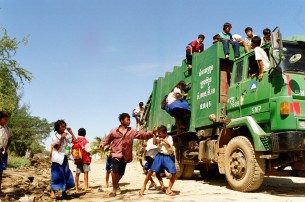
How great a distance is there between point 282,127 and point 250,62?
181 centimetres

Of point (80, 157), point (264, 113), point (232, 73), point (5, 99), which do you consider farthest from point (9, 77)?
point (264, 113)

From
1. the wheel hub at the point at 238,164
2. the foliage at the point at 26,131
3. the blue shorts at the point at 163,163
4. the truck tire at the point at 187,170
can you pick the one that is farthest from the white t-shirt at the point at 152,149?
the foliage at the point at 26,131

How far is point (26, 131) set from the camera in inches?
1596

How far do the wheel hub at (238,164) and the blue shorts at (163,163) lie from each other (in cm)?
131

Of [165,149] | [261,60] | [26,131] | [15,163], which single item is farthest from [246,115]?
[26,131]

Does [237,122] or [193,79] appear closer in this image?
[237,122]

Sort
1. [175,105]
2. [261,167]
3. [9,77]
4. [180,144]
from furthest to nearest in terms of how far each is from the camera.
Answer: [9,77]
[180,144]
[175,105]
[261,167]

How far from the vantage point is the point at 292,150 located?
5.58m

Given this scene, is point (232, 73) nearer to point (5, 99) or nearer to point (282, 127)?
point (282, 127)

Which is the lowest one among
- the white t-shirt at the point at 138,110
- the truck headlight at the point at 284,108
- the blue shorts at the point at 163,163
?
the blue shorts at the point at 163,163

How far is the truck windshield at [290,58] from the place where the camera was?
5840mm

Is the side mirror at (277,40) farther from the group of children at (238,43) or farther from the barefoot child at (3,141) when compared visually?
the barefoot child at (3,141)

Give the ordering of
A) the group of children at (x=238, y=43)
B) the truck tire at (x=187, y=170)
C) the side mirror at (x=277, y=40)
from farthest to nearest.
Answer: the truck tire at (x=187, y=170) < the group of children at (x=238, y=43) < the side mirror at (x=277, y=40)

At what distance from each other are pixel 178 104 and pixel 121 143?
8.71 feet
